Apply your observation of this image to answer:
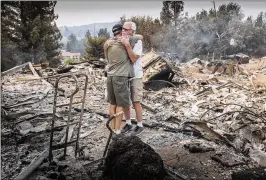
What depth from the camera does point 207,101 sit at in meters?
5.66

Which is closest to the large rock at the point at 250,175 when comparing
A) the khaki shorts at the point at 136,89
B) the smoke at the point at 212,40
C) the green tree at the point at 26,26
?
the khaki shorts at the point at 136,89

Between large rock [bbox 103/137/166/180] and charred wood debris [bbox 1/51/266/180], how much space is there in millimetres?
14

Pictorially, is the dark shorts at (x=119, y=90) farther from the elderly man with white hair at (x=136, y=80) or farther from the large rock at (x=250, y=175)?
the large rock at (x=250, y=175)

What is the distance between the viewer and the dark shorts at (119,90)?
3431 mm

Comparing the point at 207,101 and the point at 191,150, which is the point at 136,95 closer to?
the point at 191,150

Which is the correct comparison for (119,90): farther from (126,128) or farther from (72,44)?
(72,44)

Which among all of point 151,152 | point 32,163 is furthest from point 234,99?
point 32,163

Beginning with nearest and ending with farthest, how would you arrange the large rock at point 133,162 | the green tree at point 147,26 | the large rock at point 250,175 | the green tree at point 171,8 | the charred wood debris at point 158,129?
the large rock at point 133,162 → the large rock at point 250,175 → the charred wood debris at point 158,129 → the green tree at point 171,8 → the green tree at point 147,26

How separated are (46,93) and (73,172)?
10.7 ft

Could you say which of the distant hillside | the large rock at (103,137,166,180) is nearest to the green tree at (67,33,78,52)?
the distant hillside

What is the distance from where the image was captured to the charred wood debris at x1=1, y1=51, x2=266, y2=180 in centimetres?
285

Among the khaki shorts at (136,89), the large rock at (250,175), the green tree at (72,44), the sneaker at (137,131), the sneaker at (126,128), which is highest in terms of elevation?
the green tree at (72,44)

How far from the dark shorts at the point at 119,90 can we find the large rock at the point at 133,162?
87 cm

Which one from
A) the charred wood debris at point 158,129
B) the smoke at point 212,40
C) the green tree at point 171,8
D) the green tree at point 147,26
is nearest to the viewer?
the charred wood debris at point 158,129
